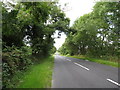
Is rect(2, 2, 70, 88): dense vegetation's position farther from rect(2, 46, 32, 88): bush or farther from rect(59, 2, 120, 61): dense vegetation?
rect(59, 2, 120, 61): dense vegetation

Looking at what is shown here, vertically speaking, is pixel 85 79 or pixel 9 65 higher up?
pixel 9 65

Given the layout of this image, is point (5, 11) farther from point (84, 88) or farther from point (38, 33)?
point (38, 33)

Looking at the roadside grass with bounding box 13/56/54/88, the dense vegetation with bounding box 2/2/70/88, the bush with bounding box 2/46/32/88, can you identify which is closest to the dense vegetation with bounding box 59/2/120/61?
the dense vegetation with bounding box 2/2/70/88

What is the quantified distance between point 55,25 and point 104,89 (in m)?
17.7

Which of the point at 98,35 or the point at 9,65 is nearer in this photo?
the point at 9,65

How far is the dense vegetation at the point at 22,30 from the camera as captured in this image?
5.21m

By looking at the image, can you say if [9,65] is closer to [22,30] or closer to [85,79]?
[85,79]

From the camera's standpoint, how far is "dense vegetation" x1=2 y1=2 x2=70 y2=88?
205 inches

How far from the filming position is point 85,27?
2480 centimetres

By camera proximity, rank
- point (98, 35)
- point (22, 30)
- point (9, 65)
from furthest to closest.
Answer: point (98, 35) < point (22, 30) < point (9, 65)

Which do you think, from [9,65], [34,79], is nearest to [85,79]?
[34,79]

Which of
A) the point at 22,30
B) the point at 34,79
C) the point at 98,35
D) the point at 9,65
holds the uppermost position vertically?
the point at 98,35

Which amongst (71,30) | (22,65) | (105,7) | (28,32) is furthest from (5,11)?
(71,30)

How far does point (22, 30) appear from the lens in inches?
560
